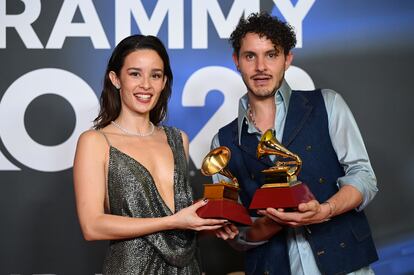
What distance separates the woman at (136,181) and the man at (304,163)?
0.22 m

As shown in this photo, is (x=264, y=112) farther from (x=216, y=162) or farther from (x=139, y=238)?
(x=139, y=238)

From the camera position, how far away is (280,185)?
2.32m

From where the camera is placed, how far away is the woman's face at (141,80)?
2.53 m

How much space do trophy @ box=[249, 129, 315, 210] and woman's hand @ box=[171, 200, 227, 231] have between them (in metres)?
0.15

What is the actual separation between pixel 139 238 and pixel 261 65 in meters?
0.83

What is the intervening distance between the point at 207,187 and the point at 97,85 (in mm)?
1517

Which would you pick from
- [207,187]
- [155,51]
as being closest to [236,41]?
[155,51]

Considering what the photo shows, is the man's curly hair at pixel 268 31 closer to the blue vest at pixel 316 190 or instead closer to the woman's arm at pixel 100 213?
the blue vest at pixel 316 190

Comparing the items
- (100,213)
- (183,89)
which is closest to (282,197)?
(100,213)

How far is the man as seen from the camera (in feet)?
8.18

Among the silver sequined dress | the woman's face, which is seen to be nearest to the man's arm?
the silver sequined dress

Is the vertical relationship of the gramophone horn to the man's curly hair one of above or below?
below

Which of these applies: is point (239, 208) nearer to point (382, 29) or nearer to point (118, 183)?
point (118, 183)

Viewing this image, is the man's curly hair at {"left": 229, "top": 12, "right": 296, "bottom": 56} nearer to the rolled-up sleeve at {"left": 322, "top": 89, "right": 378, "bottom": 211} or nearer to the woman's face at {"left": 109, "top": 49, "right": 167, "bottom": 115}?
the rolled-up sleeve at {"left": 322, "top": 89, "right": 378, "bottom": 211}
